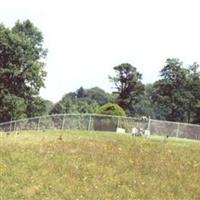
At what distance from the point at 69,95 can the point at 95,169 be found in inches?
4054

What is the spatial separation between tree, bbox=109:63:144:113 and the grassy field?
55.6 m

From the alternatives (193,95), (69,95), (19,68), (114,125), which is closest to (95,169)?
(114,125)

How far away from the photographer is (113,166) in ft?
67.4

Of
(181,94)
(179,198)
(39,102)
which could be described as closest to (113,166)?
(179,198)

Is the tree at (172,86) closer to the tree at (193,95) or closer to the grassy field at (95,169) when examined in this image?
the tree at (193,95)

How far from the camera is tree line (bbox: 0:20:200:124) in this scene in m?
57.7

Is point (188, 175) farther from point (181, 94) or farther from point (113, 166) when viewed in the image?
point (181, 94)

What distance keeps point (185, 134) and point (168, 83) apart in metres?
45.0

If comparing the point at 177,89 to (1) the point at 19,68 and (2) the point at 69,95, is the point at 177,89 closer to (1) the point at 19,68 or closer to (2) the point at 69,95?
(1) the point at 19,68

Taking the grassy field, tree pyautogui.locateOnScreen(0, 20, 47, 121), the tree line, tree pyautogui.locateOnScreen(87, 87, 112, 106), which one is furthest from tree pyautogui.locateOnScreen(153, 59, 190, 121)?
the grassy field

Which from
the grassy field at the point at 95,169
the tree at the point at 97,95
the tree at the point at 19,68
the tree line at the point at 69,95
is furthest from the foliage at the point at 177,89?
the grassy field at the point at 95,169

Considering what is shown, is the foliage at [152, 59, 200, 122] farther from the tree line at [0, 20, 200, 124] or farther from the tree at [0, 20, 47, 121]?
the tree at [0, 20, 47, 121]

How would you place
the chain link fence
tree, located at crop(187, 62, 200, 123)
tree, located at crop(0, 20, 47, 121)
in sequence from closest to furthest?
the chain link fence, tree, located at crop(0, 20, 47, 121), tree, located at crop(187, 62, 200, 123)

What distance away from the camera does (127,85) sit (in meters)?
81.3
